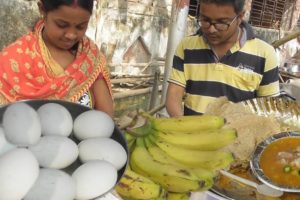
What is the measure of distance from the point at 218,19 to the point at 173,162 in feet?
3.32

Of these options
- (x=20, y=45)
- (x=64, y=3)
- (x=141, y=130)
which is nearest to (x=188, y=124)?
(x=141, y=130)

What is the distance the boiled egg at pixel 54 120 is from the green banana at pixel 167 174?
26 centimetres

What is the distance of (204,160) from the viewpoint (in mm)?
1213

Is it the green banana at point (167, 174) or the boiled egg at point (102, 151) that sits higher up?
the boiled egg at point (102, 151)

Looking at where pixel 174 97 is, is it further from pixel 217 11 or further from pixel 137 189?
pixel 137 189

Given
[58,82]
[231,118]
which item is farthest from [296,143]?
[58,82]

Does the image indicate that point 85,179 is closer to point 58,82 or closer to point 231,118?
point 231,118

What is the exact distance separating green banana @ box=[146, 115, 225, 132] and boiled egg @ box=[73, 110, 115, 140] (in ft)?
0.76

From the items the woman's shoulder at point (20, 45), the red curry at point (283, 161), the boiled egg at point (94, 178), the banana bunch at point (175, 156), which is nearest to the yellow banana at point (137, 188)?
the banana bunch at point (175, 156)

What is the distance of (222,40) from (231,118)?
71 centimetres

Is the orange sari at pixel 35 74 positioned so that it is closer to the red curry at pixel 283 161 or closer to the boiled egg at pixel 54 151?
the boiled egg at pixel 54 151

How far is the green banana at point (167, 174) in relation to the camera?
1066mm

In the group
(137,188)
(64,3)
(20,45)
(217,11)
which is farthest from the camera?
(217,11)

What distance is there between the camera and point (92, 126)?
1.03 meters
